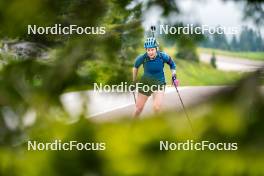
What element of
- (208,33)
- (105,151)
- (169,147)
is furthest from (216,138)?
(208,33)

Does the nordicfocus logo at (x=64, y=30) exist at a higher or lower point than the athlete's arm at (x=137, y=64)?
higher

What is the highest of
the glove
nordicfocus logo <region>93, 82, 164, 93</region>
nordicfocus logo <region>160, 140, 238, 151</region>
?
the glove

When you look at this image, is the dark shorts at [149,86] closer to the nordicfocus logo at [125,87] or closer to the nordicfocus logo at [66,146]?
the nordicfocus logo at [125,87]

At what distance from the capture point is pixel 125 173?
958mm

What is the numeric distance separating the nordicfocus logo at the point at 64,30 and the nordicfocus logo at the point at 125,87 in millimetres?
184

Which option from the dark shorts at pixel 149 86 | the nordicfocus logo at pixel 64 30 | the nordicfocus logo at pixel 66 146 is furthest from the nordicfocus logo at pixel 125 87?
the nordicfocus logo at pixel 66 146

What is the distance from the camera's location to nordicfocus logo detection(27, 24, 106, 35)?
1846 mm

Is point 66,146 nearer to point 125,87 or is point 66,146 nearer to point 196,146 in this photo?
point 196,146

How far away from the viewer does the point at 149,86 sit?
175 cm

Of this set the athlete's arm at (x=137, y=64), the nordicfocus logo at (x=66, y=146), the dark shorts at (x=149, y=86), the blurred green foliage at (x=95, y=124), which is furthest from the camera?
the athlete's arm at (x=137, y=64)

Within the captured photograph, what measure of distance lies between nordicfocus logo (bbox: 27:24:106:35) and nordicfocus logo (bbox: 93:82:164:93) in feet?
0.61

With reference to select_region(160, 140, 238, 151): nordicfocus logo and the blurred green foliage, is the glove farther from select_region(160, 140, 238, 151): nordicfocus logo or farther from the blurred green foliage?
select_region(160, 140, 238, 151): nordicfocus logo

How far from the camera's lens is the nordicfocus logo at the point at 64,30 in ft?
6.06

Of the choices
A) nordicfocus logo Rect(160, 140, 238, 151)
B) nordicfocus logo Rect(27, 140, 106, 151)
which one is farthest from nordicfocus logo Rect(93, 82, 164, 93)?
nordicfocus logo Rect(160, 140, 238, 151)
